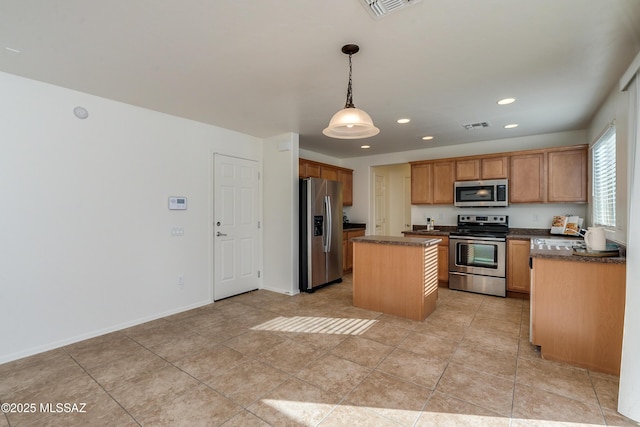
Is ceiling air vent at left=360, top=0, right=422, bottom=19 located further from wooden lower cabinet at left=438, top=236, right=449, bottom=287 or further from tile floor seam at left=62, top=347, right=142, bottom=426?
wooden lower cabinet at left=438, top=236, right=449, bottom=287

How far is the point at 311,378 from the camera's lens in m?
2.34

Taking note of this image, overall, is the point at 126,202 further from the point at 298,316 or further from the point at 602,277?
the point at 602,277

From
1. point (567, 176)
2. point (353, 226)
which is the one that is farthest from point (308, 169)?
point (567, 176)

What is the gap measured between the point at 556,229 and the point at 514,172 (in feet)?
3.49

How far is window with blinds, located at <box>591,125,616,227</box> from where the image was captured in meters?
3.24

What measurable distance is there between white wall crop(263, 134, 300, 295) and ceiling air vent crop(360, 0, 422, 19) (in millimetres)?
3009

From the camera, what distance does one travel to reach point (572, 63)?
2512 millimetres

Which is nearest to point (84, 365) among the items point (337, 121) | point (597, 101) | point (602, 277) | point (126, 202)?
point (126, 202)

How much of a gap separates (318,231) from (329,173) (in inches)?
62.4

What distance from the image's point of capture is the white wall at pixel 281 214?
4.76 m

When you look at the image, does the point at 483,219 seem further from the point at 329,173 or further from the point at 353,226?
the point at 329,173

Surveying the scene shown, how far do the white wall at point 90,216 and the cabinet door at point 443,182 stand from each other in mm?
3951

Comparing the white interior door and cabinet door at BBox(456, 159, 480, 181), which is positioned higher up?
cabinet door at BBox(456, 159, 480, 181)

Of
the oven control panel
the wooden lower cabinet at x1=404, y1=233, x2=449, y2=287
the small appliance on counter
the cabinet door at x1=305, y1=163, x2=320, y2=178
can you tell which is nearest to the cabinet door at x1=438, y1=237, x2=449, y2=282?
the wooden lower cabinet at x1=404, y1=233, x2=449, y2=287
